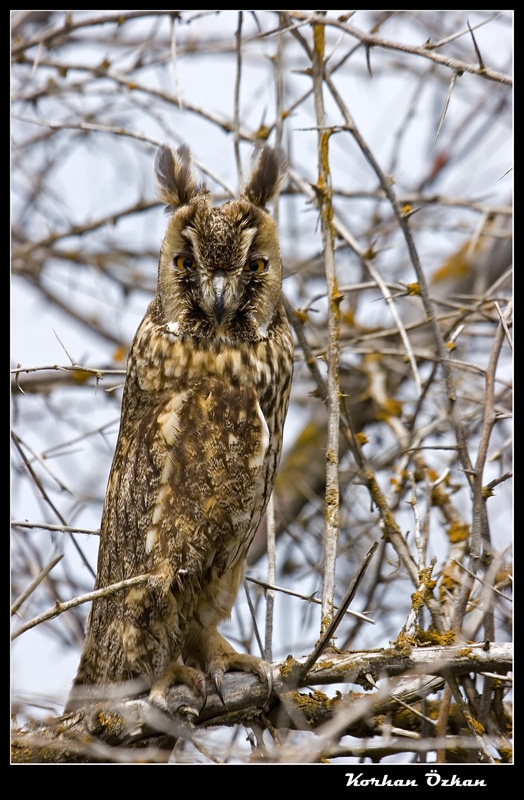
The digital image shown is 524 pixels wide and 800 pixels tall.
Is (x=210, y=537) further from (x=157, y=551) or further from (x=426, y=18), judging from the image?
(x=426, y=18)

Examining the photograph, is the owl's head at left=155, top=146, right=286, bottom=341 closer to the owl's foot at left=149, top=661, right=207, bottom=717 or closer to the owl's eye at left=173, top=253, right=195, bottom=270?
the owl's eye at left=173, top=253, right=195, bottom=270

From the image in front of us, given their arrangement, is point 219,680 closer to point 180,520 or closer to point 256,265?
point 180,520

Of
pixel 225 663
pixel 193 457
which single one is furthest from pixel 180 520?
pixel 225 663

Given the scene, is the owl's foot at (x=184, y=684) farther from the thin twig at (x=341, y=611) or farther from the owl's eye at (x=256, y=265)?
the owl's eye at (x=256, y=265)

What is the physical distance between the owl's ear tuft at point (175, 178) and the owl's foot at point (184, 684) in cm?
168

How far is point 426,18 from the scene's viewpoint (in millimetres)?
5641

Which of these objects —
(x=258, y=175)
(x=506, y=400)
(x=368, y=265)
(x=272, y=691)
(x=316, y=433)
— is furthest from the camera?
(x=316, y=433)

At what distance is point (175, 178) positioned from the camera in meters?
3.19

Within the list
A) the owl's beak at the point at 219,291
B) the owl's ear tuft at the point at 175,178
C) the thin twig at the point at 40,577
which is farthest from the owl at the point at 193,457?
the thin twig at the point at 40,577

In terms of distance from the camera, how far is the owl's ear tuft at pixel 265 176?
3.20 meters

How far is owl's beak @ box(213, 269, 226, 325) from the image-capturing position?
2.83 m

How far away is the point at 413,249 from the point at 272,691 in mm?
1550
